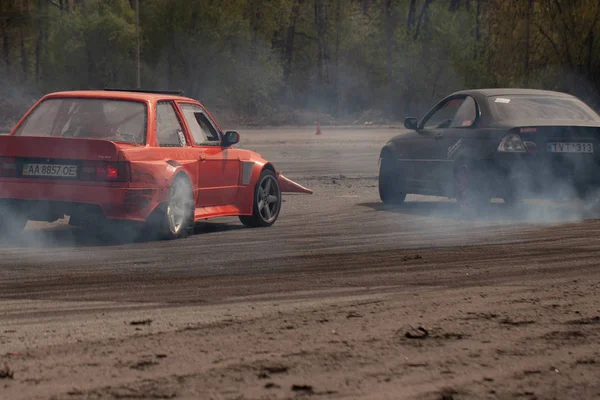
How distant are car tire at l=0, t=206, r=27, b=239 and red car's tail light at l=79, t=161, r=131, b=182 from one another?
89 centimetres

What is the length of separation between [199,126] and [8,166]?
230cm

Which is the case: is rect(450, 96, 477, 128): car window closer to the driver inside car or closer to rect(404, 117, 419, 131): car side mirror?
rect(404, 117, 419, 131): car side mirror

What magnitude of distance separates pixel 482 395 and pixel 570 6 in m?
36.6

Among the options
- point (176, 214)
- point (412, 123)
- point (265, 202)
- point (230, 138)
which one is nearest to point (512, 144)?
point (412, 123)

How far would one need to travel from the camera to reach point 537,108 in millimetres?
13945

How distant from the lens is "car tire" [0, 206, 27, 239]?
415 inches

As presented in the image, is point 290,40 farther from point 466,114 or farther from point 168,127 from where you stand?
point 168,127

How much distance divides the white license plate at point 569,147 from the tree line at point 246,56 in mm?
51151

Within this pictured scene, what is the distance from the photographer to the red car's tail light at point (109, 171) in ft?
33.3

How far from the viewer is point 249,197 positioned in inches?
480

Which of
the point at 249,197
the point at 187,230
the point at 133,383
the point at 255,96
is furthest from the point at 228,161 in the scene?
the point at 255,96

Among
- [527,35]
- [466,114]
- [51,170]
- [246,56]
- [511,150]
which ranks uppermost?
[527,35]

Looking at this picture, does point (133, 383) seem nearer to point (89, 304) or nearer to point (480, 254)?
point (89, 304)

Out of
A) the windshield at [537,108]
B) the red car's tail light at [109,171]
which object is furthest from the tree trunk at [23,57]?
the red car's tail light at [109,171]
